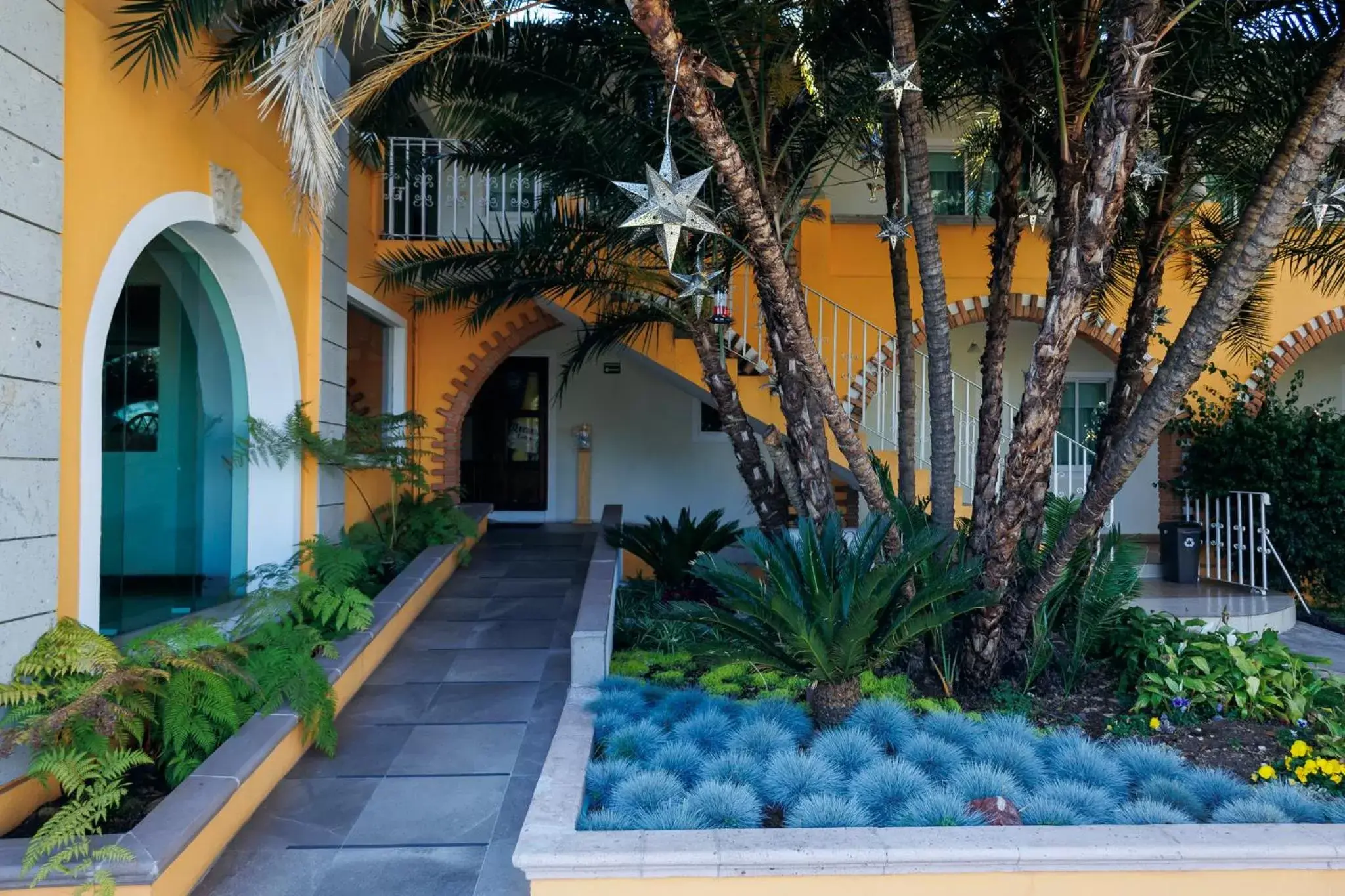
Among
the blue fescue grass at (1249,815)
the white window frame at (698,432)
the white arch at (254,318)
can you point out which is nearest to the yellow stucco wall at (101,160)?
the white arch at (254,318)

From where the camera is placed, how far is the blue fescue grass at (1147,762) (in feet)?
11.9

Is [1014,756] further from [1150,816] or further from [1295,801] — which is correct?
[1295,801]

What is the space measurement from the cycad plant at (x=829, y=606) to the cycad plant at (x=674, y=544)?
325 centimetres

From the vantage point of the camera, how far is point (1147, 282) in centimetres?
560

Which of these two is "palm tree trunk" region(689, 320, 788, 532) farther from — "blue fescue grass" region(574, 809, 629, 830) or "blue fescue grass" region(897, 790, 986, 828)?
"blue fescue grass" region(574, 809, 629, 830)

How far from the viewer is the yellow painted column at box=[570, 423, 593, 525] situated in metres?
11.6

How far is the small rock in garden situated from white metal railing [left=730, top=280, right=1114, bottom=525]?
4671 mm

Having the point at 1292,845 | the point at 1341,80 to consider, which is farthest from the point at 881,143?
the point at 1292,845

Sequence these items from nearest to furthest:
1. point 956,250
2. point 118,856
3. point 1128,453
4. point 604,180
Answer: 1. point 118,856
2. point 1128,453
3. point 604,180
4. point 956,250

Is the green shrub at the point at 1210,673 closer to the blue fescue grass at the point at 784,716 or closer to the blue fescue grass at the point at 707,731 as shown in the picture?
the blue fescue grass at the point at 784,716

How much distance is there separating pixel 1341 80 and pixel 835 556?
2.79 m

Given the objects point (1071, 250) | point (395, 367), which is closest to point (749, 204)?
point (1071, 250)

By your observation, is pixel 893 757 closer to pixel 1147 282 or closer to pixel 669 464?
pixel 1147 282

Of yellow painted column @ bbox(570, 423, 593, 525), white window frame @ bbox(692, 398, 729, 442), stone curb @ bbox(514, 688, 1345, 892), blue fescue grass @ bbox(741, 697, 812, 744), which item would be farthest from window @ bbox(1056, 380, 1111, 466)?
stone curb @ bbox(514, 688, 1345, 892)
